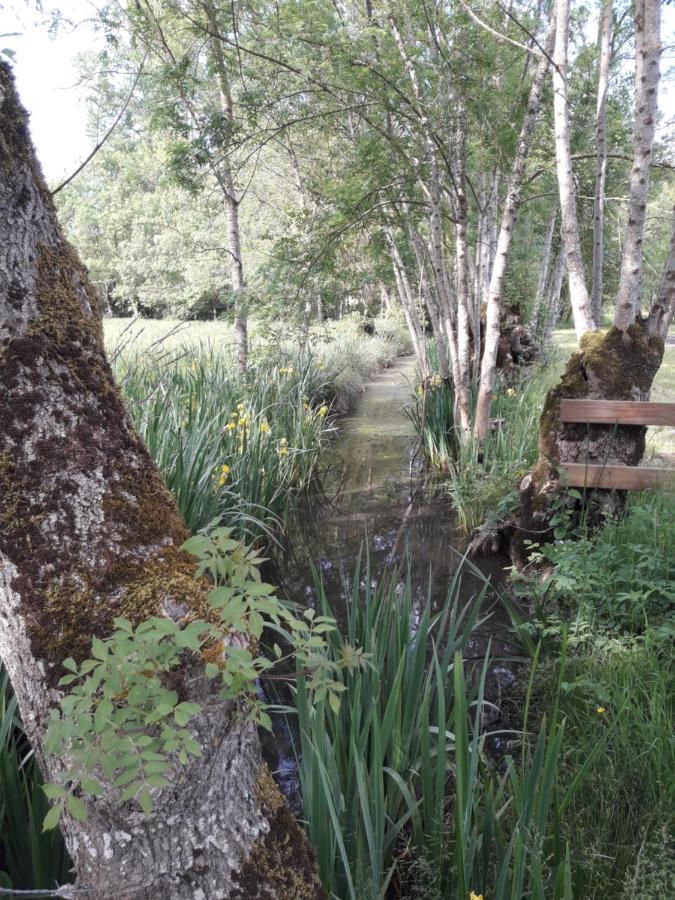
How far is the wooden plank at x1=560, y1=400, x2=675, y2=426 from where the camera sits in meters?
3.37

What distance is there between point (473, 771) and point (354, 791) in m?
0.40

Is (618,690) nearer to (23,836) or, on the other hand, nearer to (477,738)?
(477,738)

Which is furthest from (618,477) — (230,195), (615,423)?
(230,195)

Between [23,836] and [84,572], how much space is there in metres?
1.10

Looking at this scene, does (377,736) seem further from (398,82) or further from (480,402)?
(398,82)

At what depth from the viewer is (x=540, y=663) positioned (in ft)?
9.23

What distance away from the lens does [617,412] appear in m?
3.47

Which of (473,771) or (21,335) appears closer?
(21,335)

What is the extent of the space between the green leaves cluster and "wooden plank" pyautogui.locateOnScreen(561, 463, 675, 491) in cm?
303

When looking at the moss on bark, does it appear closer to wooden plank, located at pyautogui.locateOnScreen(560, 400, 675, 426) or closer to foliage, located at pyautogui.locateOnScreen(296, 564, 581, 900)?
wooden plank, located at pyautogui.locateOnScreen(560, 400, 675, 426)

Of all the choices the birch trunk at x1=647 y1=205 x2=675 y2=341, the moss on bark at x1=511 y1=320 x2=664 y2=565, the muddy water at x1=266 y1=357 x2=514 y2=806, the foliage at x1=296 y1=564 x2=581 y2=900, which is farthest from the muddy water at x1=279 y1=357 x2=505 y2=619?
the birch trunk at x1=647 y1=205 x2=675 y2=341

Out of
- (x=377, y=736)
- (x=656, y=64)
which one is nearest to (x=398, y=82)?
(x=656, y=64)

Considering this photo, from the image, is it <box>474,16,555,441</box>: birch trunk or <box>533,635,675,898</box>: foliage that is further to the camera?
<box>474,16,555,441</box>: birch trunk

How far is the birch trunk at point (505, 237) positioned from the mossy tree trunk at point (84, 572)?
4.41 meters
